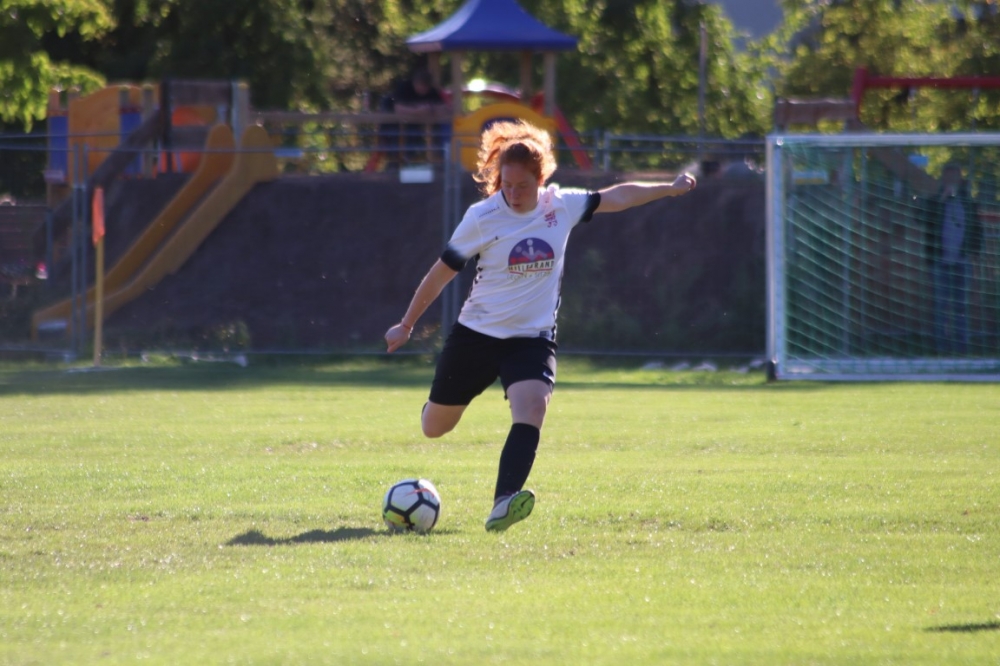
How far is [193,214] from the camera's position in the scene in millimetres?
20344

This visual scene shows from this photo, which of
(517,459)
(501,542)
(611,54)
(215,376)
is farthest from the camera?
(611,54)

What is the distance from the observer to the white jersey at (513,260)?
6.75 metres

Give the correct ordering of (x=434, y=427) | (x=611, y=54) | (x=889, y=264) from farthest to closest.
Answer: (x=611, y=54), (x=889, y=264), (x=434, y=427)

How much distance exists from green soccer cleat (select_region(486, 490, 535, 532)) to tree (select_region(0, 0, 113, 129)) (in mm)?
18225

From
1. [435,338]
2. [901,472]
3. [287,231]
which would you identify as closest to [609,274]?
[435,338]

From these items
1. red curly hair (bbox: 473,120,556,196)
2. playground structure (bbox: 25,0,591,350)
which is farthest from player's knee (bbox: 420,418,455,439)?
playground structure (bbox: 25,0,591,350)

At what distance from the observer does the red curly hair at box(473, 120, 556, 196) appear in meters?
6.61

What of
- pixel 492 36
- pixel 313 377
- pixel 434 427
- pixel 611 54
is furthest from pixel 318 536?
pixel 611 54

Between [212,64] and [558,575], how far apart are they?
2508cm

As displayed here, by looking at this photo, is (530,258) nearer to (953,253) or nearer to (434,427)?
(434,427)

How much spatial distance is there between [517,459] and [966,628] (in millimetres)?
2468

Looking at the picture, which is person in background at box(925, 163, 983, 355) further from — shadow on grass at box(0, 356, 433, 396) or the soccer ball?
the soccer ball

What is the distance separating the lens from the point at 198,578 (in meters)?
5.36

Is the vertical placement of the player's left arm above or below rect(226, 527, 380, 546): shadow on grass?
above
